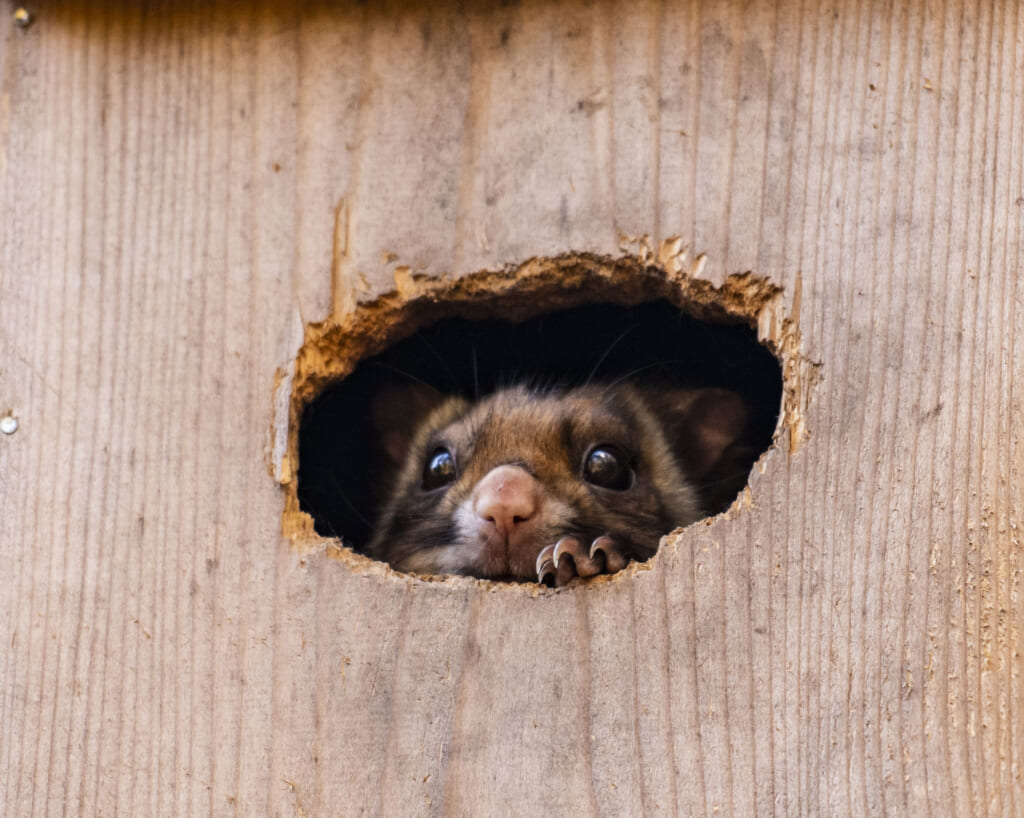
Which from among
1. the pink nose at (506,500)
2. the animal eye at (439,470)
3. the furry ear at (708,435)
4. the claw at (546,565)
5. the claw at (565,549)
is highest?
the furry ear at (708,435)

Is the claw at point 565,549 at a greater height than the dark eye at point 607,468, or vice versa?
the dark eye at point 607,468

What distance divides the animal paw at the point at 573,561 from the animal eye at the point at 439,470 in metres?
1.02

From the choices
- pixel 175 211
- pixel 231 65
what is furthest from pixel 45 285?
pixel 231 65

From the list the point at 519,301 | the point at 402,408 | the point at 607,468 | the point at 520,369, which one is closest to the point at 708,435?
the point at 607,468

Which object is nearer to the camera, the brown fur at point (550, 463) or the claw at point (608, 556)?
the claw at point (608, 556)

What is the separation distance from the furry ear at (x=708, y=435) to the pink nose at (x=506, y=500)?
1.24 m

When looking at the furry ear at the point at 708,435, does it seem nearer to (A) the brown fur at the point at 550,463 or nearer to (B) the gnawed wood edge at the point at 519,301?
(A) the brown fur at the point at 550,463

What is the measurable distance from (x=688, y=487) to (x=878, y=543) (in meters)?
1.79

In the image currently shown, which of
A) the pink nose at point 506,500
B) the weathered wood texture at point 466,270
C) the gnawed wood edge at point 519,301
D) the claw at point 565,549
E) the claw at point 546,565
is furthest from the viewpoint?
the pink nose at point 506,500

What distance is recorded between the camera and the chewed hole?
3697 millimetres

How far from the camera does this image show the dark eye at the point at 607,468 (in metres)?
3.67

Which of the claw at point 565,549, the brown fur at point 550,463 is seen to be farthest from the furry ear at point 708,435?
the claw at point 565,549

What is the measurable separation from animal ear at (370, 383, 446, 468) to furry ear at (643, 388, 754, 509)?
857mm

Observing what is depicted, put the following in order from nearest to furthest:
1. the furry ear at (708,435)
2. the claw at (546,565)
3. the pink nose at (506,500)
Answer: the claw at (546,565) → the pink nose at (506,500) → the furry ear at (708,435)
